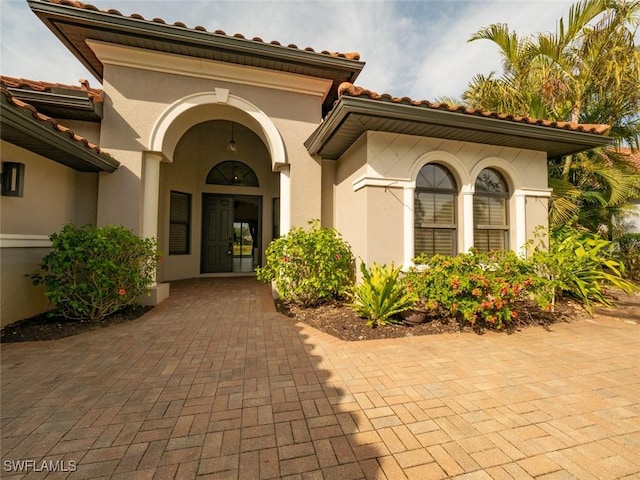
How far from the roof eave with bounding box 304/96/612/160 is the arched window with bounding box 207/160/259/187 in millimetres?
4424

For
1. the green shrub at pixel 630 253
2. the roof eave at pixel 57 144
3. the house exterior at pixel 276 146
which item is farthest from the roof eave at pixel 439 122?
the green shrub at pixel 630 253

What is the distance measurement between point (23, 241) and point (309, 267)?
4.38m

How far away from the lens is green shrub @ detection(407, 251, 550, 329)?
381 cm

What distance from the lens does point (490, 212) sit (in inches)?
221

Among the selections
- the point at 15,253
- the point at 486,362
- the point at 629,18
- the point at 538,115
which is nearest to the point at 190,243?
the point at 15,253

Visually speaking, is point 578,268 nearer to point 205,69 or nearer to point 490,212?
point 490,212

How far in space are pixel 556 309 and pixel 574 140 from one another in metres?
3.29

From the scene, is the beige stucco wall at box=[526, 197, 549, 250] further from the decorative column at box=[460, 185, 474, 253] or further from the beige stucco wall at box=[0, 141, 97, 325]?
the beige stucco wall at box=[0, 141, 97, 325]

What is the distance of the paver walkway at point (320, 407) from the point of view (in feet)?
5.17

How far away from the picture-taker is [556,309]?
491 centimetres

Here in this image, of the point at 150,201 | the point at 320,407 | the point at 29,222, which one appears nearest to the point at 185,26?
the point at 150,201

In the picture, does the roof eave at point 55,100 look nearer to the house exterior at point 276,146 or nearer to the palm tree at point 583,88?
the house exterior at point 276,146

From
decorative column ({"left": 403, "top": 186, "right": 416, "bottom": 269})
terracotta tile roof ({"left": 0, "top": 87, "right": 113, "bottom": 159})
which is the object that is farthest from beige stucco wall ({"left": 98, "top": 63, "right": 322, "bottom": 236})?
decorative column ({"left": 403, "top": 186, "right": 416, "bottom": 269})

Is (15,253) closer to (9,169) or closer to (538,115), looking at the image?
(9,169)
